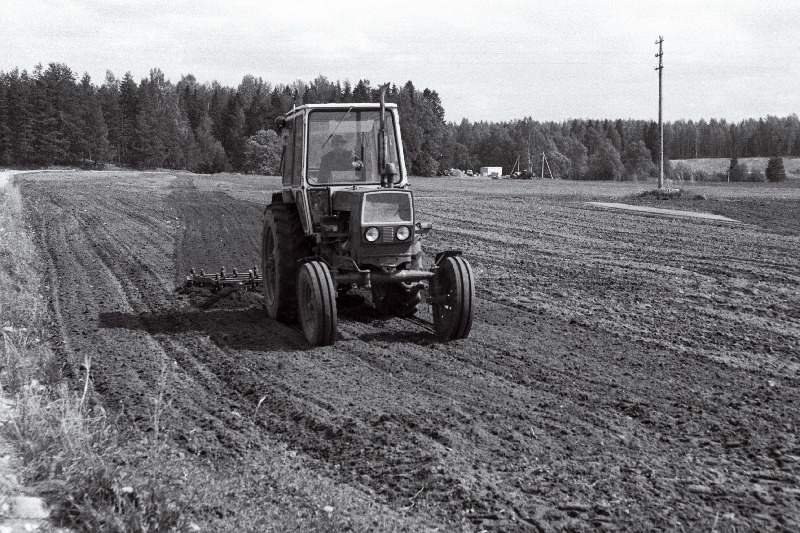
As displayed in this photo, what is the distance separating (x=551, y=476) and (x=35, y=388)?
3.90 m

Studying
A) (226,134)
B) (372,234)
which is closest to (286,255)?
(372,234)

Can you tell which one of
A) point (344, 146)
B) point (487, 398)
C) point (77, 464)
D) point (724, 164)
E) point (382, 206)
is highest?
point (724, 164)

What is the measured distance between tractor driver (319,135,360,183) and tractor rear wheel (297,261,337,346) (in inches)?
51.4

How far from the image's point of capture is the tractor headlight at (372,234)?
869 cm

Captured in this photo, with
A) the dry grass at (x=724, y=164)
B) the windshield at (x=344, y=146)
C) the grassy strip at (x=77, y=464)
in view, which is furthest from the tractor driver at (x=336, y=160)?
the dry grass at (x=724, y=164)

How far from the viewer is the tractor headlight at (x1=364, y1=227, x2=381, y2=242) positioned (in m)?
8.69

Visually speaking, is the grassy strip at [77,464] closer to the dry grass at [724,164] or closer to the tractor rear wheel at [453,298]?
the tractor rear wheel at [453,298]

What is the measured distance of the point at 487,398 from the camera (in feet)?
22.2

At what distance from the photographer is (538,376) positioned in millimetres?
7414

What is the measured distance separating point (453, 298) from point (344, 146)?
2272mm

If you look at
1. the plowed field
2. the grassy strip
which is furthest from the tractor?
the grassy strip

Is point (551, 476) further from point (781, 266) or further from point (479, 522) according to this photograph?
point (781, 266)

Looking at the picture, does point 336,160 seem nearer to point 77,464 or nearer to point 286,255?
point 286,255

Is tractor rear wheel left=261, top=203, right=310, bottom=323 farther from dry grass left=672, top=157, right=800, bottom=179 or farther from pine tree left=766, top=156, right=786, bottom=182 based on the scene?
dry grass left=672, top=157, right=800, bottom=179
